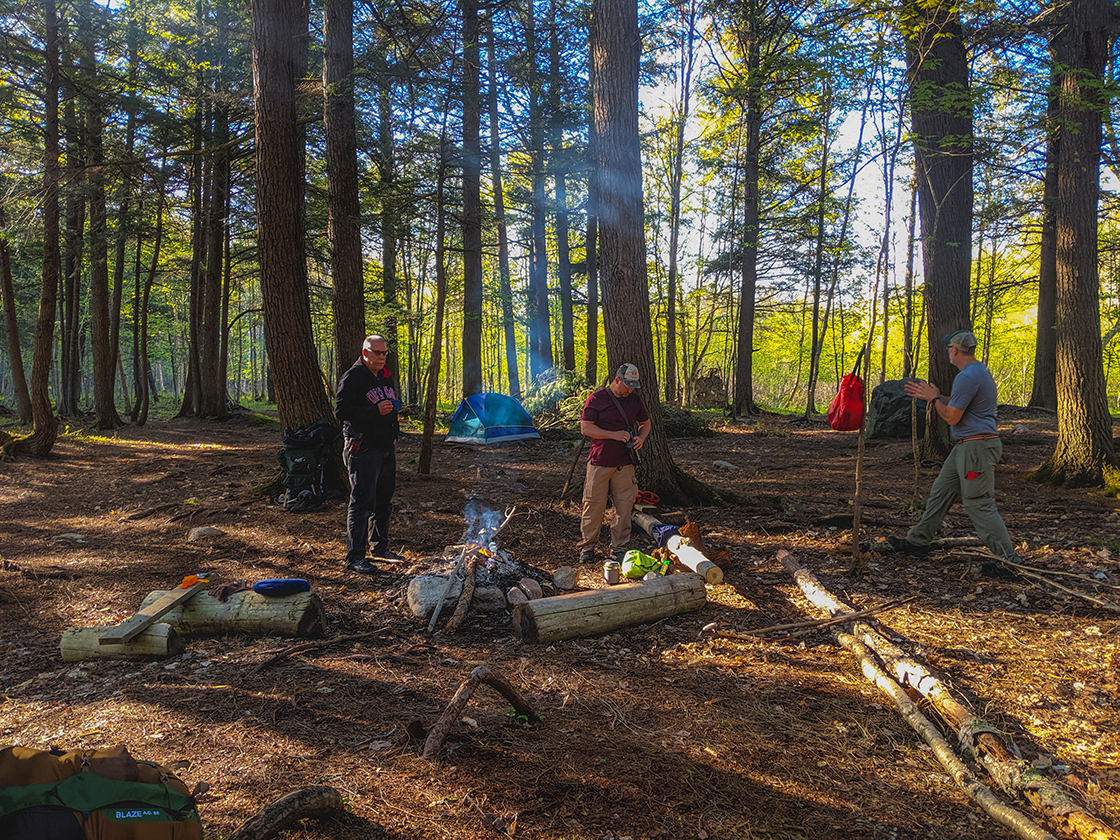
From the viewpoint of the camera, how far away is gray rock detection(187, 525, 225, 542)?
278 inches

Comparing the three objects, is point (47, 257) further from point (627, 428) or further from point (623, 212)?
point (627, 428)

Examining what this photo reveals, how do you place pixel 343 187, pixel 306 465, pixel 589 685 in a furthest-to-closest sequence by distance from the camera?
pixel 343 187 < pixel 306 465 < pixel 589 685

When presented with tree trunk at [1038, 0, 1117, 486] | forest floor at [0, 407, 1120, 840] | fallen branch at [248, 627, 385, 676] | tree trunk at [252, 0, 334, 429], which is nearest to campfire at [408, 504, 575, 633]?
forest floor at [0, 407, 1120, 840]

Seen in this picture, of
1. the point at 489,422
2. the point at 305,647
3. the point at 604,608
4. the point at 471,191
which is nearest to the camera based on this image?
the point at 305,647

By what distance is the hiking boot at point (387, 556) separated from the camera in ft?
20.5

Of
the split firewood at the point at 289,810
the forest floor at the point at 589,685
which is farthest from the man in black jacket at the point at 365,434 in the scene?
the split firewood at the point at 289,810

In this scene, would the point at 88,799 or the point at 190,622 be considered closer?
the point at 88,799

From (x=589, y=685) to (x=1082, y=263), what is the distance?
849cm

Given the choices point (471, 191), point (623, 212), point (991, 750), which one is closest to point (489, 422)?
point (471, 191)

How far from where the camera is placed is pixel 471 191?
12.6 metres

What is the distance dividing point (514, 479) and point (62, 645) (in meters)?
6.33

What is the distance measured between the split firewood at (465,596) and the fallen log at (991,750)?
9.64 ft

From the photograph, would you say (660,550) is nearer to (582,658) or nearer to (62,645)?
(582,658)

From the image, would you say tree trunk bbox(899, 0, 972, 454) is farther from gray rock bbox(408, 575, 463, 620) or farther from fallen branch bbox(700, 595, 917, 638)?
gray rock bbox(408, 575, 463, 620)
